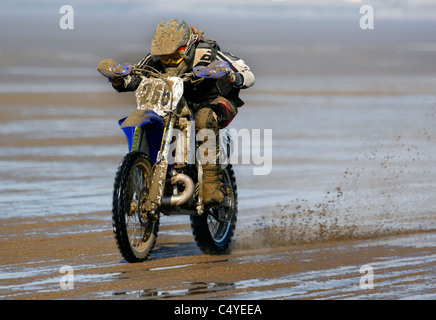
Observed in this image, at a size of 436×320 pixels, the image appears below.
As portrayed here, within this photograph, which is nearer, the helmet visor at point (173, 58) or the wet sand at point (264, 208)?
the wet sand at point (264, 208)

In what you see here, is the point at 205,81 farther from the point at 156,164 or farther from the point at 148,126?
the point at 156,164

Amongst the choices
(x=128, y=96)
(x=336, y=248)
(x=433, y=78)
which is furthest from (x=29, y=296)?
(x=433, y=78)

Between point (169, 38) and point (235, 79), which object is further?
point (235, 79)

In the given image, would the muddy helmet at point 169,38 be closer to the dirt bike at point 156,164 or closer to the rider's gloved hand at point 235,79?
the dirt bike at point 156,164

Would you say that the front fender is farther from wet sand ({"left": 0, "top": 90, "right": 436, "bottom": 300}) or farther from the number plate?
wet sand ({"left": 0, "top": 90, "right": 436, "bottom": 300})

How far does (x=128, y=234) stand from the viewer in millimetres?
8039

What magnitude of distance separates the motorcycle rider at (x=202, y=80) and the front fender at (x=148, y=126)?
0.36 meters

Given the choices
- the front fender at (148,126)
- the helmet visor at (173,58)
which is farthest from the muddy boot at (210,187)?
the helmet visor at (173,58)

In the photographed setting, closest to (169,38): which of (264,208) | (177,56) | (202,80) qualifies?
(177,56)

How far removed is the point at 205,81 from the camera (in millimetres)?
8672

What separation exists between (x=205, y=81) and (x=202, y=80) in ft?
0.20

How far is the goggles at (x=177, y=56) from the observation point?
332 inches

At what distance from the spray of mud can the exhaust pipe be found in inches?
52.2
